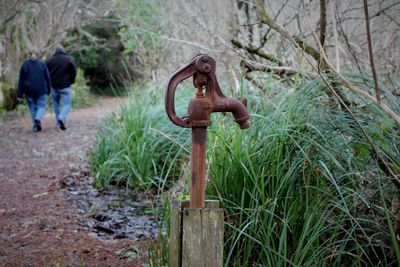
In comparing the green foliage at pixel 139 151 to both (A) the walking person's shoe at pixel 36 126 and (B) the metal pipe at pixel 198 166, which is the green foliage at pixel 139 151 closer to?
(B) the metal pipe at pixel 198 166

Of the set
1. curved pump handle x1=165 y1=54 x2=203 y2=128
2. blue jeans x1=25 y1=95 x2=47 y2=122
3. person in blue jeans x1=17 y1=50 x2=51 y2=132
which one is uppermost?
person in blue jeans x1=17 y1=50 x2=51 y2=132

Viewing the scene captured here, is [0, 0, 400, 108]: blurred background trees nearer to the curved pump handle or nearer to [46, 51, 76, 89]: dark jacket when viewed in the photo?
the curved pump handle

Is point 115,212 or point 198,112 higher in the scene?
point 198,112

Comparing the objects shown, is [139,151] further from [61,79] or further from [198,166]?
[61,79]

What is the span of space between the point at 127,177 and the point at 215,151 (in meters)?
2.54

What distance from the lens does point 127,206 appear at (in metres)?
4.84

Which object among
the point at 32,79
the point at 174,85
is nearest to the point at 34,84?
the point at 32,79

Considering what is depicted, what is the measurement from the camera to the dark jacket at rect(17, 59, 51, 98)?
32.9ft

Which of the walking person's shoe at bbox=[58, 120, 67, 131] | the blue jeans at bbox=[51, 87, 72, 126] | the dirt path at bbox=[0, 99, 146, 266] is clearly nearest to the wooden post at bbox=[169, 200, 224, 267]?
the dirt path at bbox=[0, 99, 146, 266]

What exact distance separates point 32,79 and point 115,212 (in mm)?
6467

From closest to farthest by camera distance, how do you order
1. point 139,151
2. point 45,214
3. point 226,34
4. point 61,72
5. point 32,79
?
point 45,214
point 139,151
point 226,34
point 32,79
point 61,72

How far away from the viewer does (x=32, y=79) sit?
1005cm

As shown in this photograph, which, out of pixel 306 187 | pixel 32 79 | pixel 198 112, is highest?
pixel 32 79

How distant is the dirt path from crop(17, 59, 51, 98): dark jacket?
6.50 feet
